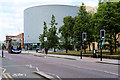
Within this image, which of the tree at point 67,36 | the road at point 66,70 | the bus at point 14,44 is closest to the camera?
the road at point 66,70

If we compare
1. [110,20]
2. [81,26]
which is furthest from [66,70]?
[81,26]

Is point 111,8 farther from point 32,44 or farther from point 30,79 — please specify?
point 32,44

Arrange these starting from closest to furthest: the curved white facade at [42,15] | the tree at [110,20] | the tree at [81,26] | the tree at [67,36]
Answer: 1. the tree at [110,20]
2. the tree at [81,26]
3. the tree at [67,36]
4. the curved white facade at [42,15]

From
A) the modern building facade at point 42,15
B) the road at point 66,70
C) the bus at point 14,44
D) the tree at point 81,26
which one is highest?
the modern building facade at point 42,15

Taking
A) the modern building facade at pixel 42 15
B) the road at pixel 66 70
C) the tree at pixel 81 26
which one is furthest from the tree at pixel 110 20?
the modern building facade at pixel 42 15

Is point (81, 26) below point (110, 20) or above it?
below

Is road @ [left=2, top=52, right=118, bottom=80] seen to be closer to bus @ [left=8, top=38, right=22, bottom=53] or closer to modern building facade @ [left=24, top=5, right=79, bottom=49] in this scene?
bus @ [left=8, top=38, right=22, bottom=53]

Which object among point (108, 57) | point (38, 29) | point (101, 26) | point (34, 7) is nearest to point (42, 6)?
point (34, 7)

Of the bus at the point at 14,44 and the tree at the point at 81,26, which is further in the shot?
the bus at the point at 14,44

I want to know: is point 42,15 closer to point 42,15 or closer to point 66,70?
point 42,15

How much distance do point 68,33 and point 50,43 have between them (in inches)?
236

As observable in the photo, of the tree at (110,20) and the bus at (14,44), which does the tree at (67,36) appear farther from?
the tree at (110,20)

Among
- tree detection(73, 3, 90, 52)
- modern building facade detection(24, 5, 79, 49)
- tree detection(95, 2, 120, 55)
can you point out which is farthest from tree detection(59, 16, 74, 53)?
modern building facade detection(24, 5, 79, 49)

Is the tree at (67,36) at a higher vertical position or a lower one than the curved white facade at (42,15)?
lower
